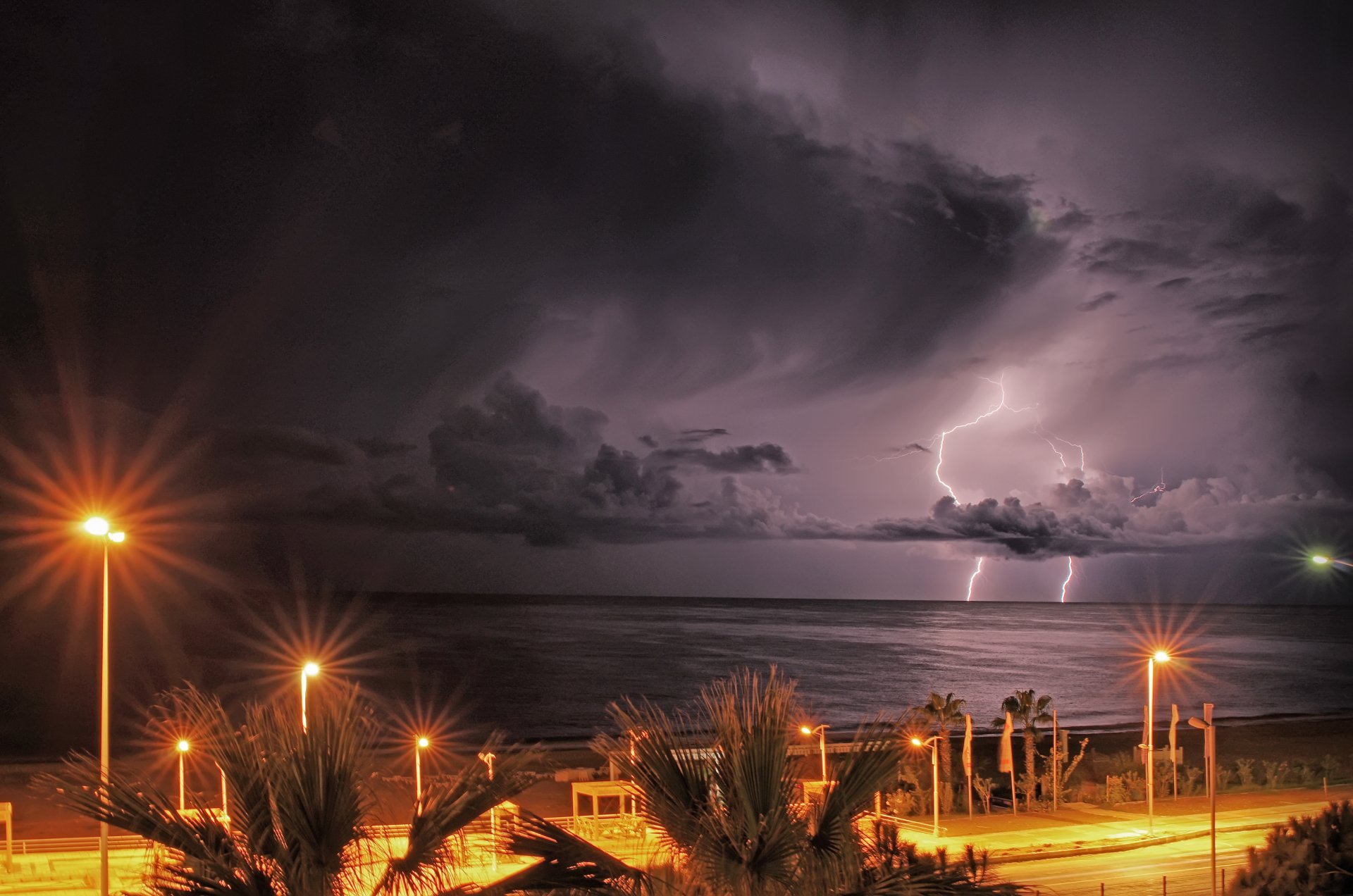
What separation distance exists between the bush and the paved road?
6.07 m

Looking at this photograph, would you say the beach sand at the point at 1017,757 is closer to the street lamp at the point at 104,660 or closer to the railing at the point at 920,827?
the railing at the point at 920,827

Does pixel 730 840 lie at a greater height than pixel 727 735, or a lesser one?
lesser

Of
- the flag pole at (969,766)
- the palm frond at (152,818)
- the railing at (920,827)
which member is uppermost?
the palm frond at (152,818)

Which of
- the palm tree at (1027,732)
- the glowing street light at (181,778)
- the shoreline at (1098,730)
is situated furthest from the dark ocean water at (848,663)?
the glowing street light at (181,778)

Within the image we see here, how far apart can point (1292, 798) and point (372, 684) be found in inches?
3077

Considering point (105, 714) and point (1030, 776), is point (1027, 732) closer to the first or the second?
point (1030, 776)

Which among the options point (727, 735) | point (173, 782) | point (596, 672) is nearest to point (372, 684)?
point (596, 672)

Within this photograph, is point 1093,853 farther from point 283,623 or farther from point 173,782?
point 283,623

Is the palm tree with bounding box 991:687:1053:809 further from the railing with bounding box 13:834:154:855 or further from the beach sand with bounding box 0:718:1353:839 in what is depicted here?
the railing with bounding box 13:834:154:855

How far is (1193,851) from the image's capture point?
25.9m

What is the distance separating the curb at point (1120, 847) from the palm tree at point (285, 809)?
66.3 feet

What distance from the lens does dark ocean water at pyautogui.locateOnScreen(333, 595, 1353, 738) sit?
306 feet

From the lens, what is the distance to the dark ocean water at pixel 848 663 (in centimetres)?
9319

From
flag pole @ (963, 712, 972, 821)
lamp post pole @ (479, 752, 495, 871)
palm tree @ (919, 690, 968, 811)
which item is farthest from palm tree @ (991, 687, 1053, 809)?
lamp post pole @ (479, 752, 495, 871)
